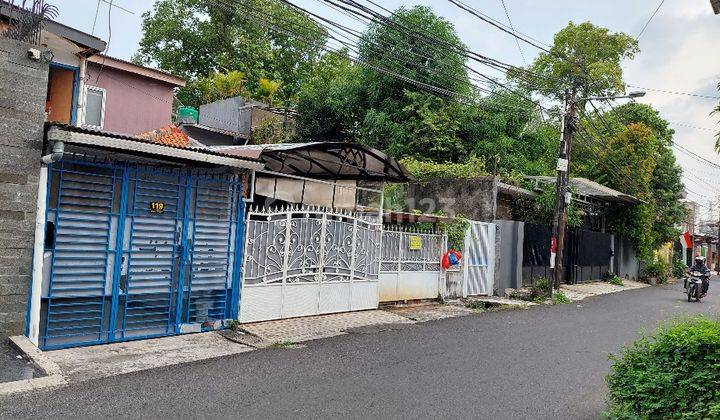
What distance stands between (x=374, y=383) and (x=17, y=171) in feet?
15.9

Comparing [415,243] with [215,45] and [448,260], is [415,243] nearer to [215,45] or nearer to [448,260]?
[448,260]

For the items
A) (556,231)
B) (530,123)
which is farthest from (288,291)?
(530,123)

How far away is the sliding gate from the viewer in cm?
665

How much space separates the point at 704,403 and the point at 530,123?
2266 centimetres

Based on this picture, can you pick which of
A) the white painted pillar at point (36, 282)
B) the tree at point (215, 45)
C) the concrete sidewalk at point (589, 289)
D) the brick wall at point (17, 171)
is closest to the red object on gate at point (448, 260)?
the concrete sidewalk at point (589, 289)

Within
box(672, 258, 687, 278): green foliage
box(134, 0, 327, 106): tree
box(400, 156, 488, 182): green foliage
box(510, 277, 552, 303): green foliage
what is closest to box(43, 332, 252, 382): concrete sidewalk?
box(510, 277, 552, 303): green foliage

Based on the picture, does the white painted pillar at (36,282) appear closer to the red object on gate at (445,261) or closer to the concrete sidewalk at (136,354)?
the concrete sidewalk at (136,354)

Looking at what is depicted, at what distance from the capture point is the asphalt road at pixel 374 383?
489 centimetres

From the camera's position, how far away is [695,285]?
707 inches

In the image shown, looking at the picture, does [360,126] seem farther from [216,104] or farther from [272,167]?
[272,167]

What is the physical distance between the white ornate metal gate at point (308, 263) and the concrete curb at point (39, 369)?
3.25 metres

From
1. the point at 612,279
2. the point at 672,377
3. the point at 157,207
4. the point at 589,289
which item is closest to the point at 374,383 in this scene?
the point at 672,377

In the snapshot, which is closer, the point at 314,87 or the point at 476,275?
the point at 476,275

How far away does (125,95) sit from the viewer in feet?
46.6
